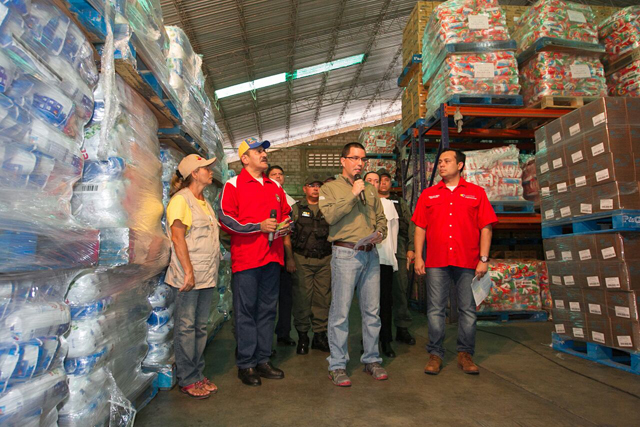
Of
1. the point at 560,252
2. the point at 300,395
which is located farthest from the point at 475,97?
the point at 300,395

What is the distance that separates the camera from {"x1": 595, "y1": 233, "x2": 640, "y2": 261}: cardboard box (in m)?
3.70

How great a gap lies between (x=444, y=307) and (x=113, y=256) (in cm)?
280

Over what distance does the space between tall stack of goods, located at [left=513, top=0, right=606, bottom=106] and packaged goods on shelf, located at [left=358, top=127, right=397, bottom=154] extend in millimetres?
3994

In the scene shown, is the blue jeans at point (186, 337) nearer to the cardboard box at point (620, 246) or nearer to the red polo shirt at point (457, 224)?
the red polo shirt at point (457, 224)

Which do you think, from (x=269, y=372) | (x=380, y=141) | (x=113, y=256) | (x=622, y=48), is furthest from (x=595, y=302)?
Result: (x=380, y=141)

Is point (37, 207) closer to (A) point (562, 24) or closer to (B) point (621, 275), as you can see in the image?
(B) point (621, 275)

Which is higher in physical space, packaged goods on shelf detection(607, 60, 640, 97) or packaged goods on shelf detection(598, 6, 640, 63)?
packaged goods on shelf detection(598, 6, 640, 63)

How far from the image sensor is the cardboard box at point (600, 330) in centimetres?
380

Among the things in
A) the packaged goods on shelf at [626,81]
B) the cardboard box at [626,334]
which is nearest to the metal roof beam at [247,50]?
the packaged goods on shelf at [626,81]

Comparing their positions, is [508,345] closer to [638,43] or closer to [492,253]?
[492,253]

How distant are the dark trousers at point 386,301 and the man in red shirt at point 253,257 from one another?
4.29 ft

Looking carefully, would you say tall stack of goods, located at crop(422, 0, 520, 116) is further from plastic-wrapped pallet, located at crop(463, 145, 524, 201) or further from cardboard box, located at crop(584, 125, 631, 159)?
cardboard box, located at crop(584, 125, 631, 159)

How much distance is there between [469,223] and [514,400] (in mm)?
1464

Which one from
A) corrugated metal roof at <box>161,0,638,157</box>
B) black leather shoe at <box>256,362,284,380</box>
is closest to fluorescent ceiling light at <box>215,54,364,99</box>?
corrugated metal roof at <box>161,0,638,157</box>
